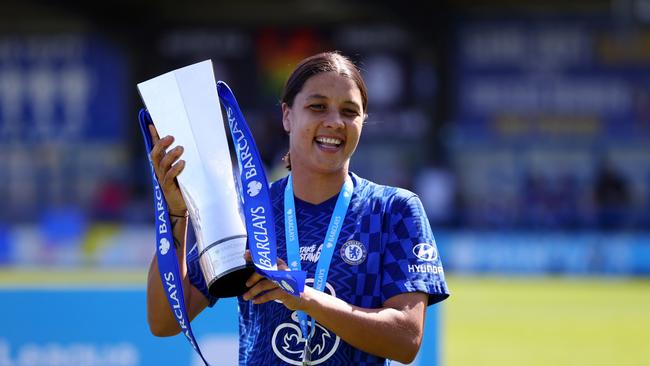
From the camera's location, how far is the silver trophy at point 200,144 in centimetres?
284

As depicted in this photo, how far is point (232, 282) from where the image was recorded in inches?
112

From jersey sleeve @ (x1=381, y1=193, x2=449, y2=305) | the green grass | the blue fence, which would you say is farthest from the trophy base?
the green grass

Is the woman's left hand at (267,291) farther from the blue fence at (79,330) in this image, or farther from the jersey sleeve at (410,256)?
the blue fence at (79,330)

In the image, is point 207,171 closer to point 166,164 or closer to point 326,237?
point 166,164

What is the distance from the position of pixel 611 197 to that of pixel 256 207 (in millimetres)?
17077

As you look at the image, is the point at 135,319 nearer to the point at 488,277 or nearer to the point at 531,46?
the point at 488,277

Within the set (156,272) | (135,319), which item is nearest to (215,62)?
(135,319)

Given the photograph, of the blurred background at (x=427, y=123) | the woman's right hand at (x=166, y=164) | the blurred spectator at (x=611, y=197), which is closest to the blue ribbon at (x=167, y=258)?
the woman's right hand at (x=166, y=164)

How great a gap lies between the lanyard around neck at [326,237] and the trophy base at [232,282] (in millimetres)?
159

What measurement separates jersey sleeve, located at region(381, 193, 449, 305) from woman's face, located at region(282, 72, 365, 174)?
0.21 m

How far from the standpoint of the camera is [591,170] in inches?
802

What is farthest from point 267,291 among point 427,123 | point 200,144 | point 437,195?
point 427,123

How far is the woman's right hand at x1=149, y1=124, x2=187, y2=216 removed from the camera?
9.36ft

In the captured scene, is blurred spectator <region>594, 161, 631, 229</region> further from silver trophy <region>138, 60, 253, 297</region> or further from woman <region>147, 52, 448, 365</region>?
silver trophy <region>138, 60, 253, 297</region>
